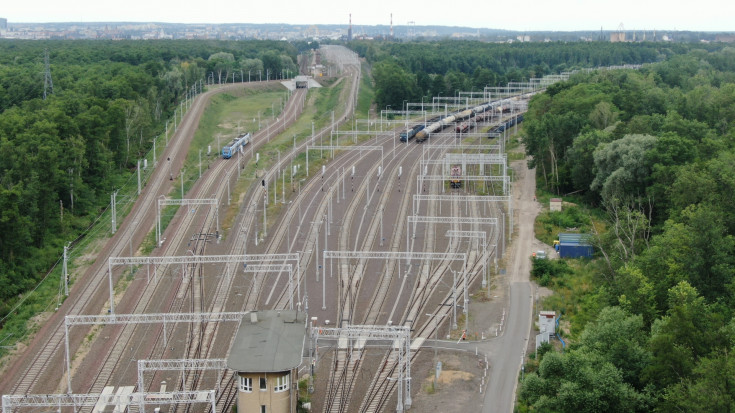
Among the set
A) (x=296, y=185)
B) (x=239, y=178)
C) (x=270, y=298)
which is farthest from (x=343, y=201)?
(x=270, y=298)

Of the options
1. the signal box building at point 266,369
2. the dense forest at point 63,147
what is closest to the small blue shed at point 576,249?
the signal box building at point 266,369

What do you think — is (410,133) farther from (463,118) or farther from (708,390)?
(708,390)

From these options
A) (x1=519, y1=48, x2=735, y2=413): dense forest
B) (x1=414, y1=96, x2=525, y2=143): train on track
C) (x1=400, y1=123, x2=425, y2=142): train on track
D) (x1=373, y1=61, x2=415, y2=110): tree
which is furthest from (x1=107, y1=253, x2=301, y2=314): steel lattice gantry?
(x1=373, y1=61, x2=415, y2=110): tree

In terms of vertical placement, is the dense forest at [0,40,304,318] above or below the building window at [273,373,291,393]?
above

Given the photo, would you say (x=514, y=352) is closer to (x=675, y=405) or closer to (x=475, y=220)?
(x=675, y=405)

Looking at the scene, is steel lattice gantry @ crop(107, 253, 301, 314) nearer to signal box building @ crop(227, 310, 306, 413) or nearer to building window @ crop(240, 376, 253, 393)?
signal box building @ crop(227, 310, 306, 413)

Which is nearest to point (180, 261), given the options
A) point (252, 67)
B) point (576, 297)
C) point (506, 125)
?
point (576, 297)
